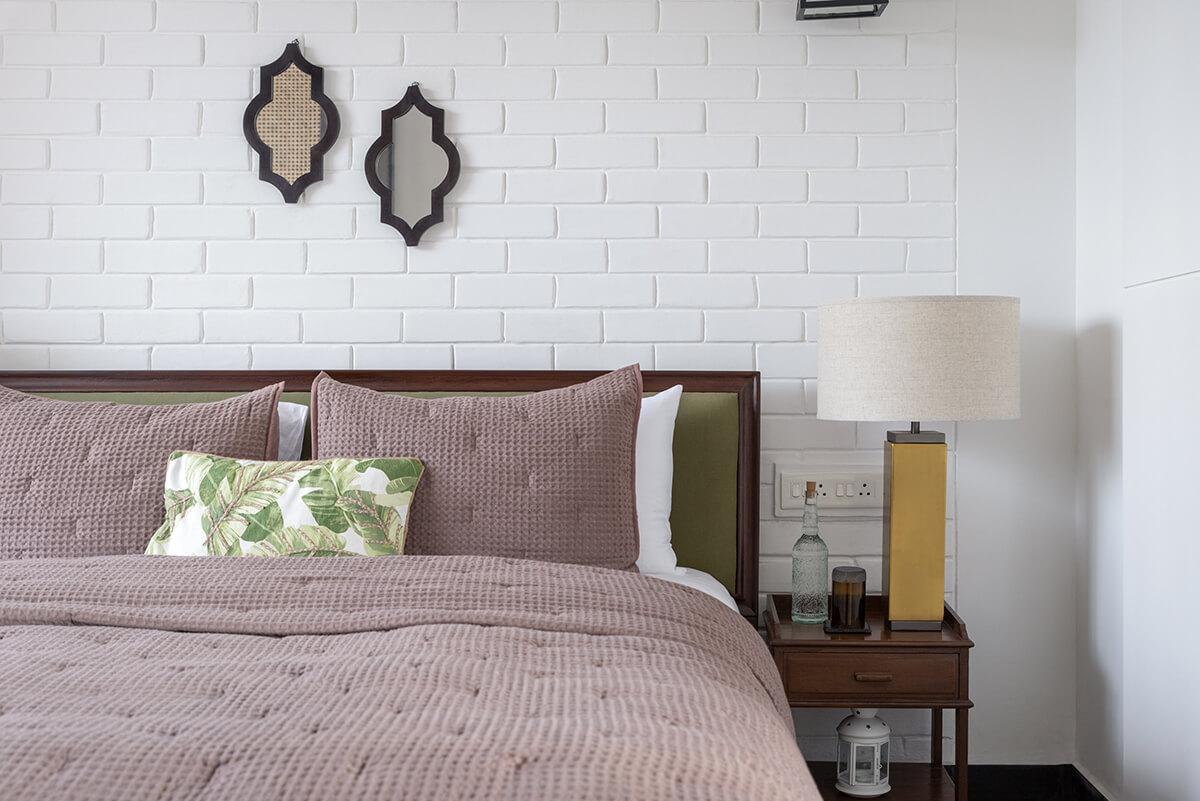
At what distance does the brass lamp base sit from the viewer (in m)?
1.97

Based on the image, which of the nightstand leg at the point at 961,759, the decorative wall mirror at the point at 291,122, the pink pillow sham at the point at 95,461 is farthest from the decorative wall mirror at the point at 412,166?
the nightstand leg at the point at 961,759

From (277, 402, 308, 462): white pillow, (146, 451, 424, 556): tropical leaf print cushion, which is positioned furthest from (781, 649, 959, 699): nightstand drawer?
(277, 402, 308, 462): white pillow

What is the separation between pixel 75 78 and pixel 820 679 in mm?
2357

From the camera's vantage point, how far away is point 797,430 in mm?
2334

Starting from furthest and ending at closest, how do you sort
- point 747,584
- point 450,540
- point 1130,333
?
point 747,584 → point 1130,333 → point 450,540

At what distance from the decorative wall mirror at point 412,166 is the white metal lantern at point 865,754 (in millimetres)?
1549

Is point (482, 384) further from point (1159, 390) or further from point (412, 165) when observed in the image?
point (1159, 390)

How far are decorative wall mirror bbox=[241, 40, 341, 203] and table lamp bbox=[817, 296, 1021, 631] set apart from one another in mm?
1336

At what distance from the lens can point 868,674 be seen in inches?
76.1

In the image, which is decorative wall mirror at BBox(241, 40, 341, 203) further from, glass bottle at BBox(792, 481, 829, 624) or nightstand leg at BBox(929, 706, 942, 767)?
nightstand leg at BBox(929, 706, 942, 767)

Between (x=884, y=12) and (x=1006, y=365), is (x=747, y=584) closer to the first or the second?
(x=1006, y=365)

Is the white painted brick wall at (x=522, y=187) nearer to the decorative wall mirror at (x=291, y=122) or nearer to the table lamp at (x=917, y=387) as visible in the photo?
the decorative wall mirror at (x=291, y=122)

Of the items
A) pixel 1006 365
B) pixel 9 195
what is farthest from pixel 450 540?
pixel 9 195

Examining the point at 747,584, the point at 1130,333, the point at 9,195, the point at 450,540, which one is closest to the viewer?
the point at 450,540
